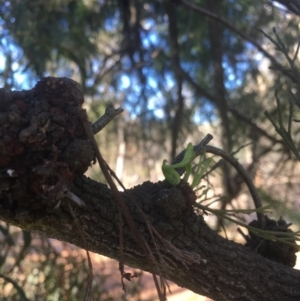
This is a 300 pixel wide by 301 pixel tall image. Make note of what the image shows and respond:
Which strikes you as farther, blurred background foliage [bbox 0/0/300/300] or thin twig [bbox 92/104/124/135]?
blurred background foliage [bbox 0/0/300/300]

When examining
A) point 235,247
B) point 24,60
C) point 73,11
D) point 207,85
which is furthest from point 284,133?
point 207,85

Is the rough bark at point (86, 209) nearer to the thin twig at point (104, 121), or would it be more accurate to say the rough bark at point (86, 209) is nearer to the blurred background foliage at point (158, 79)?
the thin twig at point (104, 121)

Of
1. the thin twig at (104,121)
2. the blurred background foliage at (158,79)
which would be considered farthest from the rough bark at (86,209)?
the blurred background foliage at (158,79)

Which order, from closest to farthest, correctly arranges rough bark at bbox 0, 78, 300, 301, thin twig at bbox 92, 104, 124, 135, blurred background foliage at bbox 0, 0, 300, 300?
rough bark at bbox 0, 78, 300, 301
thin twig at bbox 92, 104, 124, 135
blurred background foliage at bbox 0, 0, 300, 300

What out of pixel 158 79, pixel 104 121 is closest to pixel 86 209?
pixel 104 121

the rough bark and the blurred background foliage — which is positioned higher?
the blurred background foliage

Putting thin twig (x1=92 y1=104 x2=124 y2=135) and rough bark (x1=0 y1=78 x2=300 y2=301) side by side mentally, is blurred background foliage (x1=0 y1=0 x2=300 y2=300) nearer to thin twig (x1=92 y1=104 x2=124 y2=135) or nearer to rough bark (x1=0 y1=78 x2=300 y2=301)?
rough bark (x1=0 y1=78 x2=300 y2=301)

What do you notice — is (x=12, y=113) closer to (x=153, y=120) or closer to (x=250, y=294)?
(x=250, y=294)

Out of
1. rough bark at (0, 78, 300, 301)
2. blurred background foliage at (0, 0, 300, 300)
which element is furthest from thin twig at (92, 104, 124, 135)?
blurred background foliage at (0, 0, 300, 300)
